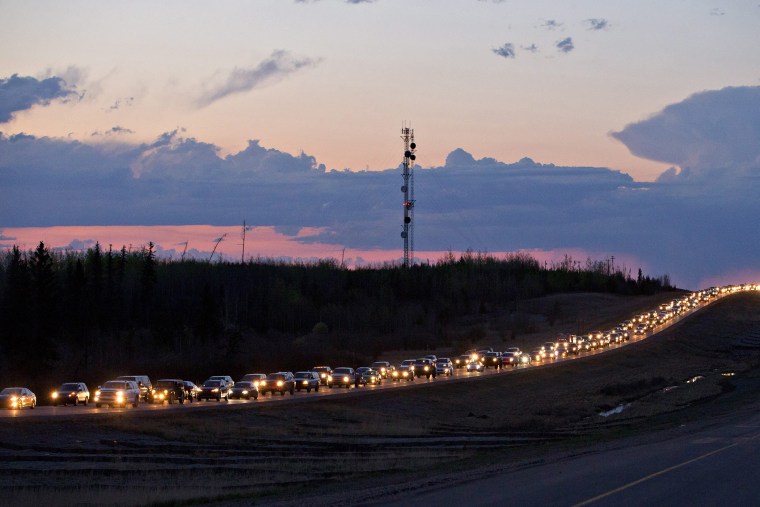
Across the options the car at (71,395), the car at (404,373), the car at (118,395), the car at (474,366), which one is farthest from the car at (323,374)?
the car at (118,395)

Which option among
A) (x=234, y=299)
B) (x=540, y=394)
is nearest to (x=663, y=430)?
(x=540, y=394)

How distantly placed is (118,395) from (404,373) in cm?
3639

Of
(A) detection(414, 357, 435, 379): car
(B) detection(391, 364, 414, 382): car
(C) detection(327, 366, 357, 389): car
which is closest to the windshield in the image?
(C) detection(327, 366, 357, 389): car

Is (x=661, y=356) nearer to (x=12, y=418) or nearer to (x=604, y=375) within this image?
(x=604, y=375)

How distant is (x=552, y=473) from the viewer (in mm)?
28156

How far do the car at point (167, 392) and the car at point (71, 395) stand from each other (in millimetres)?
3912

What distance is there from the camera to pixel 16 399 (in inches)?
2242

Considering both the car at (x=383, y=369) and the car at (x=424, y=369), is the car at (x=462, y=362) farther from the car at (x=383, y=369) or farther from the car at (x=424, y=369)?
the car at (x=383, y=369)

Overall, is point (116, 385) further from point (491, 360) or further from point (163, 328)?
point (163, 328)

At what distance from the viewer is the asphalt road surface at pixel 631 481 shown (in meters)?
22.7

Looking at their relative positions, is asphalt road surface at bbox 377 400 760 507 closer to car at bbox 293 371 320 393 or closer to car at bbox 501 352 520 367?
car at bbox 293 371 320 393

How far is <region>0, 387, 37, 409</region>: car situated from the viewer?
5650cm

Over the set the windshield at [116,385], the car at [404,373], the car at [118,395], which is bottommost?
the car at [404,373]

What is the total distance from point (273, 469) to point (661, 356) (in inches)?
3325
